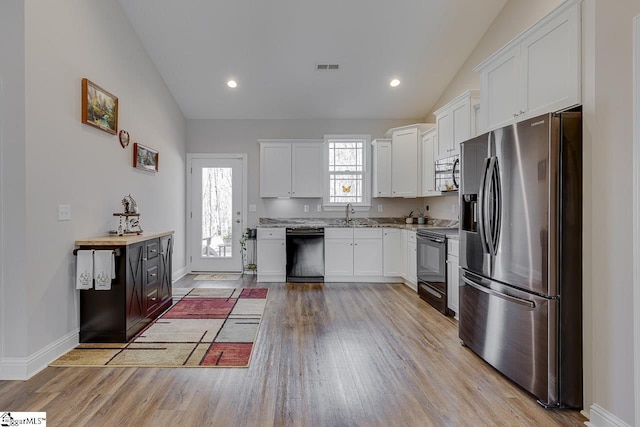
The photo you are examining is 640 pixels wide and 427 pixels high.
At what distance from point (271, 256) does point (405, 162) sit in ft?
8.48

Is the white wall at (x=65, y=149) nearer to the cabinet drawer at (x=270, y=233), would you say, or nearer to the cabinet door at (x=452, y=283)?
the cabinet drawer at (x=270, y=233)

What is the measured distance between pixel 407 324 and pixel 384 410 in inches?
61.4

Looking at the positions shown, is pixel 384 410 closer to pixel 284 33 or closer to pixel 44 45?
pixel 44 45

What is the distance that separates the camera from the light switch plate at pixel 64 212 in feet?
8.74

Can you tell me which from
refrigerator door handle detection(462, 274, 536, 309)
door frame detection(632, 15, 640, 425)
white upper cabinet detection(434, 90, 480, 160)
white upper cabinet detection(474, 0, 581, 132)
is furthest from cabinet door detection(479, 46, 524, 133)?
refrigerator door handle detection(462, 274, 536, 309)

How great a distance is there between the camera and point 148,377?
2.32 metres

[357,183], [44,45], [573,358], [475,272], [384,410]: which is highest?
[44,45]

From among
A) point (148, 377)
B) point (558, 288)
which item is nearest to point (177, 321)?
point (148, 377)

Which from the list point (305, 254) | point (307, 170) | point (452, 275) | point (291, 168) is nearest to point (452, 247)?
point (452, 275)

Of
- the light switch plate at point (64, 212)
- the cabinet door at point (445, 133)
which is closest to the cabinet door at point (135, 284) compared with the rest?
the light switch plate at point (64, 212)

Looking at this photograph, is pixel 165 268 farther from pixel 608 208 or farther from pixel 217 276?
pixel 608 208

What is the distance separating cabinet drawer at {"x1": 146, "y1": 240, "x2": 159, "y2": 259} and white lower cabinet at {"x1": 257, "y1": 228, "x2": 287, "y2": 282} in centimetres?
190

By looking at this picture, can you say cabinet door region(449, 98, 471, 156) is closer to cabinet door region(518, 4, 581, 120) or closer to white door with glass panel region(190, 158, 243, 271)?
cabinet door region(518, 4, 581, 120)

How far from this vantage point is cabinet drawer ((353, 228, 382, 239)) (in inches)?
207
